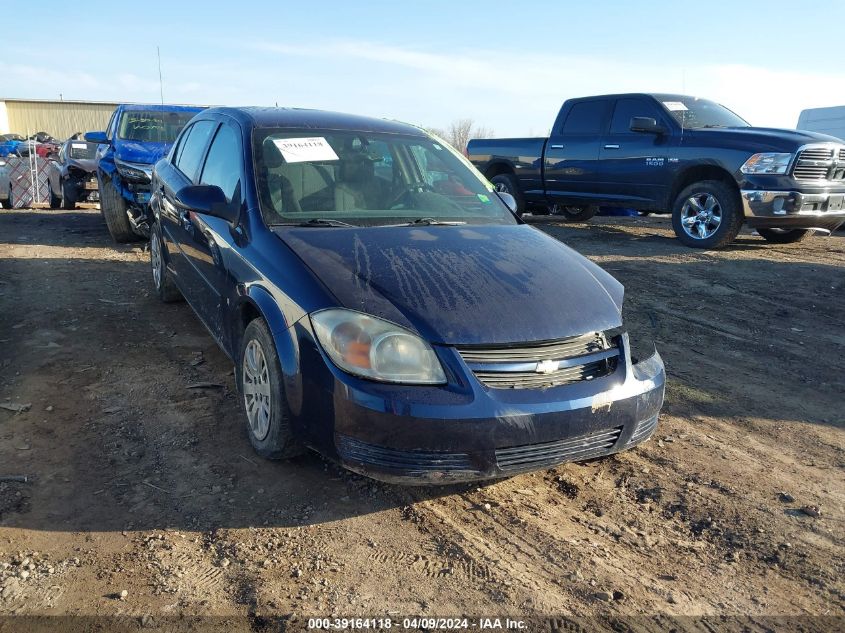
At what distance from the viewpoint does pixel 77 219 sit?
42.1ft

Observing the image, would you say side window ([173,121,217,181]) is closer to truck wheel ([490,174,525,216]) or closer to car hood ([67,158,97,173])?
truck wheel ([490,174,525,216])

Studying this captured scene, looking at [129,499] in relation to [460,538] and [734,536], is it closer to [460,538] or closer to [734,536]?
[460,538]

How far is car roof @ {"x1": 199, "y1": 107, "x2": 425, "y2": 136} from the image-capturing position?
4093 mm

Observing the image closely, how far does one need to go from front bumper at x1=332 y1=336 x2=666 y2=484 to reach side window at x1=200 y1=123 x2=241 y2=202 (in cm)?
171

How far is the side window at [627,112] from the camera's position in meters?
9.64

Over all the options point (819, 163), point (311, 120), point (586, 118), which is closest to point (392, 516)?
point (311, 120)

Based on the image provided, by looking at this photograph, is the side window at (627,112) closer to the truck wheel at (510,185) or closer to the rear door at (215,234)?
the truck wheel at (510,185)

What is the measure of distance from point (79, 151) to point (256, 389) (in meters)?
12.5

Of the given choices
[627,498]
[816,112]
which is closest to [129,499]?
[627,498]

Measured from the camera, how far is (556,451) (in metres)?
2.75

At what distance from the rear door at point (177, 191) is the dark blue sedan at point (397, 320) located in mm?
550

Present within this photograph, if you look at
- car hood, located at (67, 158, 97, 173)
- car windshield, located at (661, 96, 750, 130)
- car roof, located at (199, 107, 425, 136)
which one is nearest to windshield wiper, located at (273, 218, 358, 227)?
car roof, located at (199, 107, 425, 136)

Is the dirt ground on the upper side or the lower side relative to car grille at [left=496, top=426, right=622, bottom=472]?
lower

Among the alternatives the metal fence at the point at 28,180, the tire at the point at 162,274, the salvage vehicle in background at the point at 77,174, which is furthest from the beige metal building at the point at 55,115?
the tire at the point at 162,274
